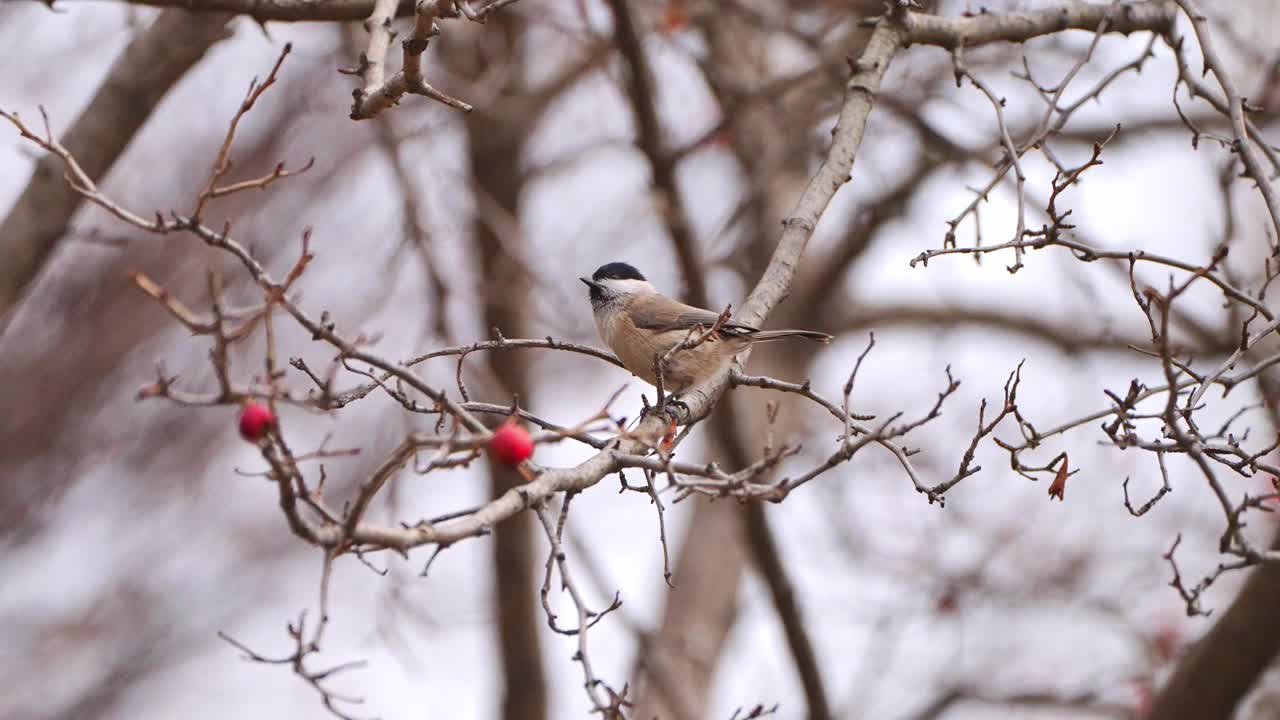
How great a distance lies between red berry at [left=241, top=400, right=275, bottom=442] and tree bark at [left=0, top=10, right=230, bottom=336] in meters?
2.49

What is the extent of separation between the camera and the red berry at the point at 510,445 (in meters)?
2.01

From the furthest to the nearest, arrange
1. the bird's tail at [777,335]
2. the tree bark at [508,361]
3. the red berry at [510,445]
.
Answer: the tree bark at [508,361] < the bird's tail at [777,335] < the red berry at [510,445]

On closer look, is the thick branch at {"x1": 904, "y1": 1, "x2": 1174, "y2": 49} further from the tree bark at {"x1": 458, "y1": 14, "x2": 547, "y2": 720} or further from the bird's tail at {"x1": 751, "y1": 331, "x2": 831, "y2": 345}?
the tree bark at {"x1": 458, "y1": 14, "x2": 547, "y2": 720}

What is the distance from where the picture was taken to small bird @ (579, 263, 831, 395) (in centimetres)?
386

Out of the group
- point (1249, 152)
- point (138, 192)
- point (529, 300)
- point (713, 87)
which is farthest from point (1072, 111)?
point (138, 192)

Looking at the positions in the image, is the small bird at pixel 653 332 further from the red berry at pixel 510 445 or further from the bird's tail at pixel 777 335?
the red berry at pixel 510 445

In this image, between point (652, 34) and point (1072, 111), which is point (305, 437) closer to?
point (652, 34)

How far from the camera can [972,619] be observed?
7676 mm

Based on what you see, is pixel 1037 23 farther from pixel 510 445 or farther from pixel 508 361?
pixel 508 361

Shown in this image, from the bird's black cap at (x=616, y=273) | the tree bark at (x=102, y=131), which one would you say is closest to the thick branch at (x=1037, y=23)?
the bird's black cap at (x=616, y=273)

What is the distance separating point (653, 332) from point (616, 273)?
36.1 inches

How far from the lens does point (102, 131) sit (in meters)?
3.94

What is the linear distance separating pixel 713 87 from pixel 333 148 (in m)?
2.90

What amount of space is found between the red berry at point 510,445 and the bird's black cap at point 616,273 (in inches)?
124
